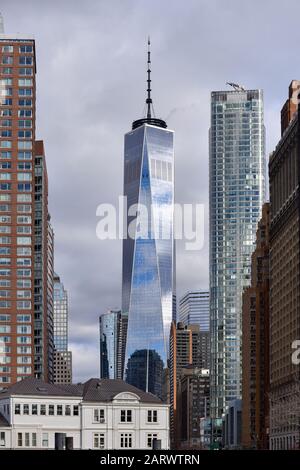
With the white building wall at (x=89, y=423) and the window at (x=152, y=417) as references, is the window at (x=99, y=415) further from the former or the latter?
the window at (x=152, y=417)

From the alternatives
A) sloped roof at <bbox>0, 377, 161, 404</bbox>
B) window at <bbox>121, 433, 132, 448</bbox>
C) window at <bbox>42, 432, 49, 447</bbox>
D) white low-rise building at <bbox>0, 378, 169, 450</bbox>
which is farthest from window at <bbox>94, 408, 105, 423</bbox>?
window at <bbox>42, 432, 49, 447</bbox>

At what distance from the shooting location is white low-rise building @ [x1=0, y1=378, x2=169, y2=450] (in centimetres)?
13788

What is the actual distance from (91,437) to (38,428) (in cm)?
749

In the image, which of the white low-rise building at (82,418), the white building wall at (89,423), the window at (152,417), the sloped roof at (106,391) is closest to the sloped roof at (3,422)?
the white low-rise building at (82,418)

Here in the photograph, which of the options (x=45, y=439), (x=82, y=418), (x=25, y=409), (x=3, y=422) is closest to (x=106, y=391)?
(x=82, y=418)

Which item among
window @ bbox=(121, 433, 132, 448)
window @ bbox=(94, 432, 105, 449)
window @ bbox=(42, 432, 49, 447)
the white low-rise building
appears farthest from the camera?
window @ bbox=(121, 433, 132, 448)

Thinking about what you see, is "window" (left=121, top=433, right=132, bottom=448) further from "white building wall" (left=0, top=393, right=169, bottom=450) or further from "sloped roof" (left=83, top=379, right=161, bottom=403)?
"sloped roof" (left=83, top=379, right=161, bottom=403)

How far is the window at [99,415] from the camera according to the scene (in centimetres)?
14000

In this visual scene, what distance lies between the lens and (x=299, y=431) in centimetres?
18675

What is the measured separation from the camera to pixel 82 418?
139625 millimetres
